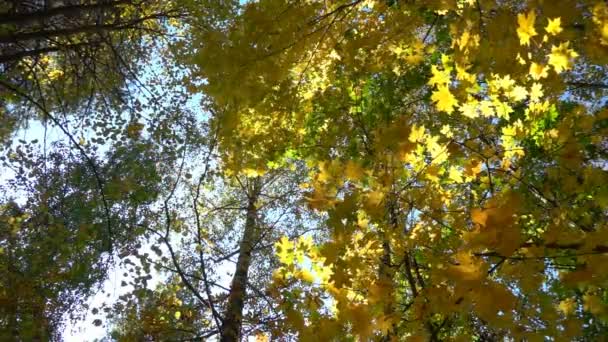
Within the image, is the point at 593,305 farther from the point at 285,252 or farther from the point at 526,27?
the point at 285,252

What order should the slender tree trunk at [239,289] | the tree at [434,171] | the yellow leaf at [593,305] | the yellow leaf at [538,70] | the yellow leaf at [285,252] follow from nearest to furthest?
1. the tree at [434,171]
2. the yellow leaf at [538,70]
3. the yellow leaf at [593,305]
4. the yellow leaf at [285,252]
5. the slender tree trunk at [239,289]

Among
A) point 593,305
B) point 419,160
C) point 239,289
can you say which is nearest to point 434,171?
point 419,160

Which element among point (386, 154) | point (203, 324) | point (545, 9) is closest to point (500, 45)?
point (545, 9)

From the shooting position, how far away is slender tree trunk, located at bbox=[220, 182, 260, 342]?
3.97m

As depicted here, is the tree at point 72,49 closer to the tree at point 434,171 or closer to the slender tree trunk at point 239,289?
the tree at point 434,171

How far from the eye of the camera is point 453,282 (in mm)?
1506

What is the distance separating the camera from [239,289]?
16.6 feet

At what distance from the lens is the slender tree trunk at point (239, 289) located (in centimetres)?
397

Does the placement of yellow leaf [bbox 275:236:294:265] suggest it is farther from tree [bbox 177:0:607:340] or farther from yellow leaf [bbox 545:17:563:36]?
yellow leaf [bbox 545:17:563:36]

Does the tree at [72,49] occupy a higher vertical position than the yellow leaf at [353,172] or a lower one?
higher

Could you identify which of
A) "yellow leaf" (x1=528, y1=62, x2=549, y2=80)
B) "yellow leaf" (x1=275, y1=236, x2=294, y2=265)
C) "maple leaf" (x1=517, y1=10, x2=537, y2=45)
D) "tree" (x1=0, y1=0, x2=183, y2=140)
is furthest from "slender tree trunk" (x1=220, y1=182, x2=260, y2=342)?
"maple leaf" (x1=517, y1=10, x2=537, y2=45)

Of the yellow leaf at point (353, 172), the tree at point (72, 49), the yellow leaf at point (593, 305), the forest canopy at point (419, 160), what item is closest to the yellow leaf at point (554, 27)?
the forest canopy at point (419, 160)

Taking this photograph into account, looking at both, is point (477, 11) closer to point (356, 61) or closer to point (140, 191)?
point (356, 61)

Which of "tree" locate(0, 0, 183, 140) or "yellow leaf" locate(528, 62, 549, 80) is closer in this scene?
"yellow leaf" locate(528, 62, 549, 80)
